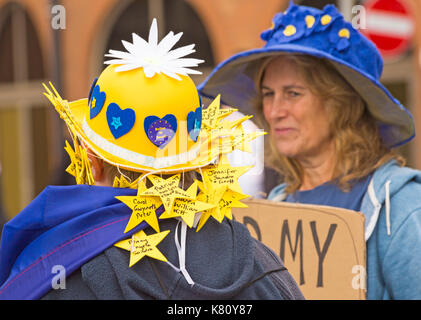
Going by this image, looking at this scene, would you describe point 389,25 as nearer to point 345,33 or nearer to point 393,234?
point 345,33

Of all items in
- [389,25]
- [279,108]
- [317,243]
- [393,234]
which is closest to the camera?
[393,234]

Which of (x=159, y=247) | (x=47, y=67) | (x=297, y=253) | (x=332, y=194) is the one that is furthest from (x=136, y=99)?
(x=47, y=67)

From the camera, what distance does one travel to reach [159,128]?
1.55 meters

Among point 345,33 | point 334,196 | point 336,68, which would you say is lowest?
point 334,196

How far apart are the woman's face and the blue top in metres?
0.16

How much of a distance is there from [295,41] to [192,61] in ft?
3.64

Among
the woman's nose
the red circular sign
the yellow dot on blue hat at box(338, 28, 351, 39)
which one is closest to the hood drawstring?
the woman's nose

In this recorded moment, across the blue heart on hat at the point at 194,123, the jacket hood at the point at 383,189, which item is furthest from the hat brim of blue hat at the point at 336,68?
the blue heart on hat at the point at 194,123

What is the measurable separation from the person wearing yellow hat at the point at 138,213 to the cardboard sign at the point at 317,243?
0.64m

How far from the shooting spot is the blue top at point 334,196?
243 centimetres

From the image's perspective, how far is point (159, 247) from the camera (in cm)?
154

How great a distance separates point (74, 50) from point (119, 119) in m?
8.76

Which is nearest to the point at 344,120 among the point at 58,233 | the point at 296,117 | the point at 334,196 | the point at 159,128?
the point at 296,117

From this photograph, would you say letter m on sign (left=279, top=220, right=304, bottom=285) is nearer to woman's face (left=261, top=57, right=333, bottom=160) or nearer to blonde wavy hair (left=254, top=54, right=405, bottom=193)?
blonde wavy hair (left=254, top=54, right=405, bottom=193)
